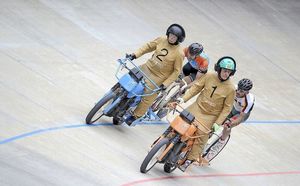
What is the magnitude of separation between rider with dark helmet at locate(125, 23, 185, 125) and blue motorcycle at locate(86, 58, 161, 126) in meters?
0.15

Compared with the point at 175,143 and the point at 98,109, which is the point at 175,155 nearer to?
the point at 175,143

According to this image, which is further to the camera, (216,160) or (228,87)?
(216,160)

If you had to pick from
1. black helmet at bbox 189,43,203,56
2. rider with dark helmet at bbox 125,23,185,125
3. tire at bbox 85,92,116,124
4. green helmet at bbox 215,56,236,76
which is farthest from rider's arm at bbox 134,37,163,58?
green helmet at bbox 215,56,236,76

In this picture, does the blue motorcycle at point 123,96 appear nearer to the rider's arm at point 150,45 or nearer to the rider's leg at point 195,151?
the rider's arm at point 150,45

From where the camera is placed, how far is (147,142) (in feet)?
44.2

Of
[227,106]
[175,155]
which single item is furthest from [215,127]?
[175,155]

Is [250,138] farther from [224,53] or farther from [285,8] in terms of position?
[285,8]

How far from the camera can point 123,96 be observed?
41.8 feet

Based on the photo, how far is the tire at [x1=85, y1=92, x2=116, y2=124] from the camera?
1251 centimetres

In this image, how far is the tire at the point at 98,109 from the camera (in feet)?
41.0

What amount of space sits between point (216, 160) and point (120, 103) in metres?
2.51

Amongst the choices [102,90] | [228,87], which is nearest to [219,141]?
[228,87]

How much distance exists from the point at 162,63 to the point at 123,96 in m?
0.95

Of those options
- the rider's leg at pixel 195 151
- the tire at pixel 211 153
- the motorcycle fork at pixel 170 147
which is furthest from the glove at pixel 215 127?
the tire at pixel 211 153
